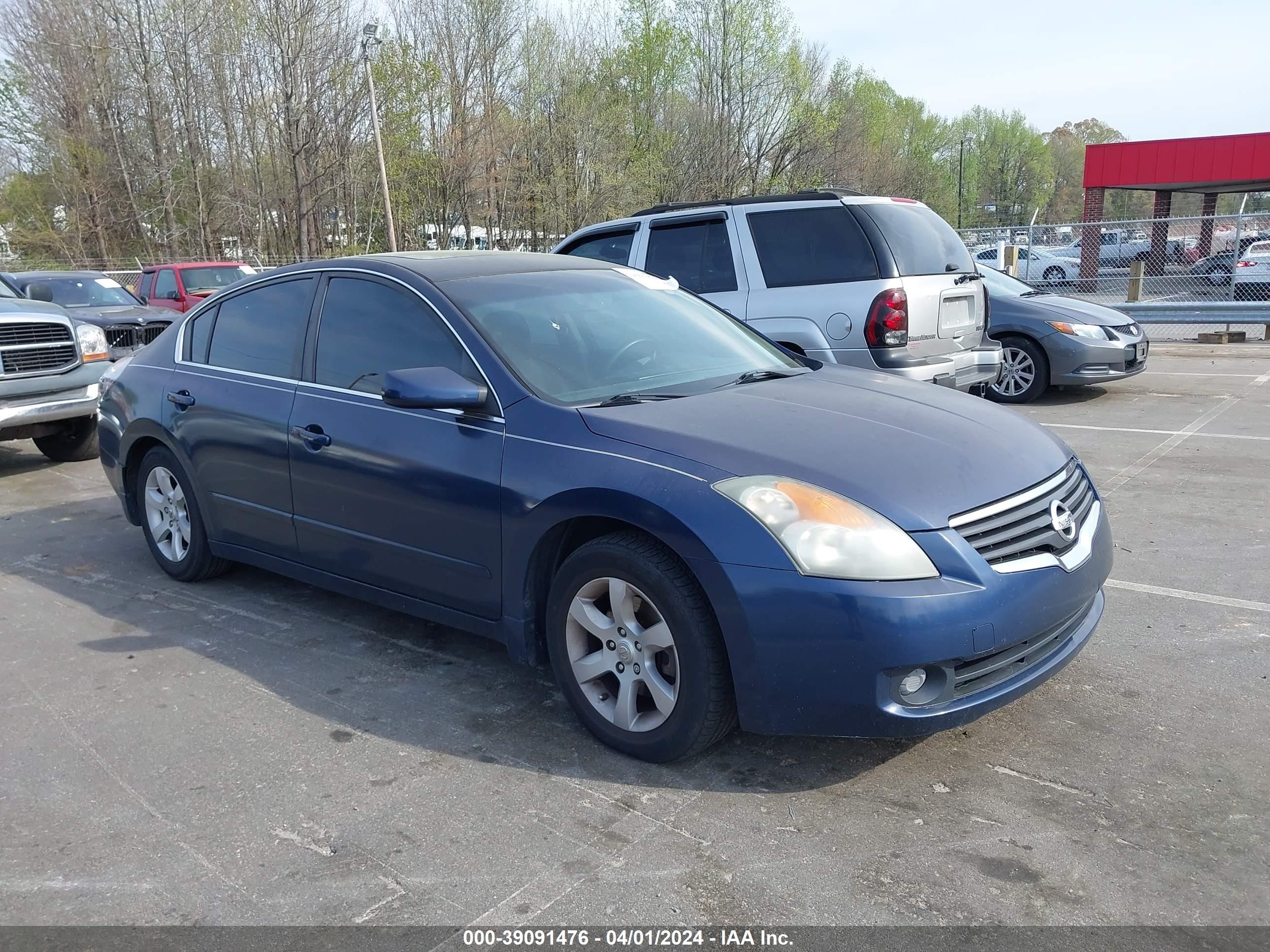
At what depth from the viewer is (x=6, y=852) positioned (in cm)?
294

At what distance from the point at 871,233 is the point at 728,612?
5.10m

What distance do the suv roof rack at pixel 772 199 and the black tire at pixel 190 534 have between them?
426cm

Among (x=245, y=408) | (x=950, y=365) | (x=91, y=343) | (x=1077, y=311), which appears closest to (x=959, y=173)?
(x=1077, y=311)

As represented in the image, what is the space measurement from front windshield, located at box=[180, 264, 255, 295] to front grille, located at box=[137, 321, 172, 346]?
11.4ft

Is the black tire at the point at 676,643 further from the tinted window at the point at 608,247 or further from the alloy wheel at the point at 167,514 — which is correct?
the tinted window at the point at 608,247

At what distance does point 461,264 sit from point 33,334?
18.7 ft

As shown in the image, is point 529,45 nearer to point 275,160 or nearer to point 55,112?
point 275,160

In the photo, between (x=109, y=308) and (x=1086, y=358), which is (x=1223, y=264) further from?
(x=109, y=308)

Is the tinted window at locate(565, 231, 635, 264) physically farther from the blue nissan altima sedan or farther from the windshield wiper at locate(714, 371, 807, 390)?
the windshield wiper at locate(714, 371, 807, 390)

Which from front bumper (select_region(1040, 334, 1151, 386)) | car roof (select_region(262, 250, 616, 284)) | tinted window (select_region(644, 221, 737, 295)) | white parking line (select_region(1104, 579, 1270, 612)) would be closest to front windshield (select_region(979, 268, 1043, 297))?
front bumper (select_region(1040, 334, 1151, 386))

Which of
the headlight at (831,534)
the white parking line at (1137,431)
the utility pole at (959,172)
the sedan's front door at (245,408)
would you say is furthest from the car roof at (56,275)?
the utility pole at (959,172)

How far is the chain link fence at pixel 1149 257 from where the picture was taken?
18.1 metres

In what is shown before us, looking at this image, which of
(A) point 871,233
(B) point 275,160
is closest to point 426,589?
(A) point 871,233

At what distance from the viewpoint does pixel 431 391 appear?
143 inches
